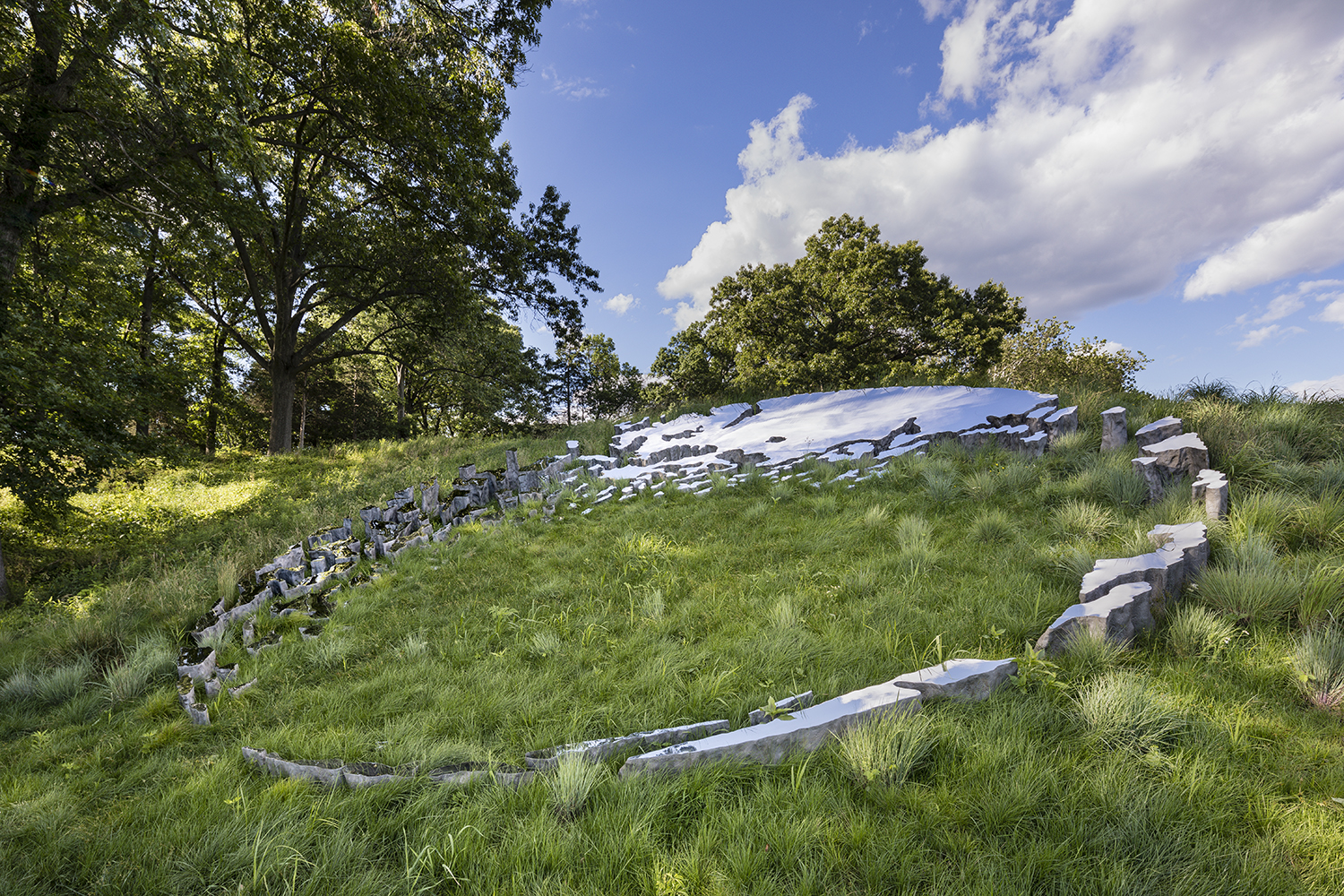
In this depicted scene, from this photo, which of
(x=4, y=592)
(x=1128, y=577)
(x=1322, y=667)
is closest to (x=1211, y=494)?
(x=1128, y=577)

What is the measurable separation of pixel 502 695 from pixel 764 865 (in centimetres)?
185

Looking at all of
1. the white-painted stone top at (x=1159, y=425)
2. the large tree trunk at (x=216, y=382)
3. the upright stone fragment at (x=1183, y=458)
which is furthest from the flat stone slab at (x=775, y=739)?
the large tree trunk at (x=216, y=382)

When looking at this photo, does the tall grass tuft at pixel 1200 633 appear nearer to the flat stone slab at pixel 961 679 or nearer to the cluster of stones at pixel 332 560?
the flat stone slab at pixel 961 679

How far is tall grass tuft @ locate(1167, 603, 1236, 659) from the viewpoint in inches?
105

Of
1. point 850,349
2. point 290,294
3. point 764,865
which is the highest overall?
point 290,294

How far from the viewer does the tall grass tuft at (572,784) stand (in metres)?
2.00

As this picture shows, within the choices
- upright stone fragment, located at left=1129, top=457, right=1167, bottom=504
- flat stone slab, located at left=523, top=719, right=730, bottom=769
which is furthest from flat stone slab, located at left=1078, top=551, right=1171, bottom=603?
flat stone slab, located at left=523, top=719, right=730, bottom=769

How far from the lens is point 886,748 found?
2.07 m

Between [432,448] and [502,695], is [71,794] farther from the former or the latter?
[432,448]

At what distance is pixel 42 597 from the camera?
5.73 meters

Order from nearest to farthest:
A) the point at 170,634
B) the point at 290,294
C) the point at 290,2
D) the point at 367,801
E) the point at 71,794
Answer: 1. the point at 367,801
2. the point at 71,794
3. the point at 170,634
4. the point at 290,2
5. the point at 290,294

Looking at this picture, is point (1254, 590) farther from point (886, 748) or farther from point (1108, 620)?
point (886, 748)

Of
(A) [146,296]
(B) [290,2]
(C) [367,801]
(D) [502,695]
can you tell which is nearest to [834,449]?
(D) [502,695]

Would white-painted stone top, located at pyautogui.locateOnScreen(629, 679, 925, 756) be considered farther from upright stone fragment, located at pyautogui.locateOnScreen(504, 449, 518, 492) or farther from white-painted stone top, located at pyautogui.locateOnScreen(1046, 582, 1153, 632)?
upright stone fragment, located at pyautogui.locateOnScreen(504, 449, 518, 492)
